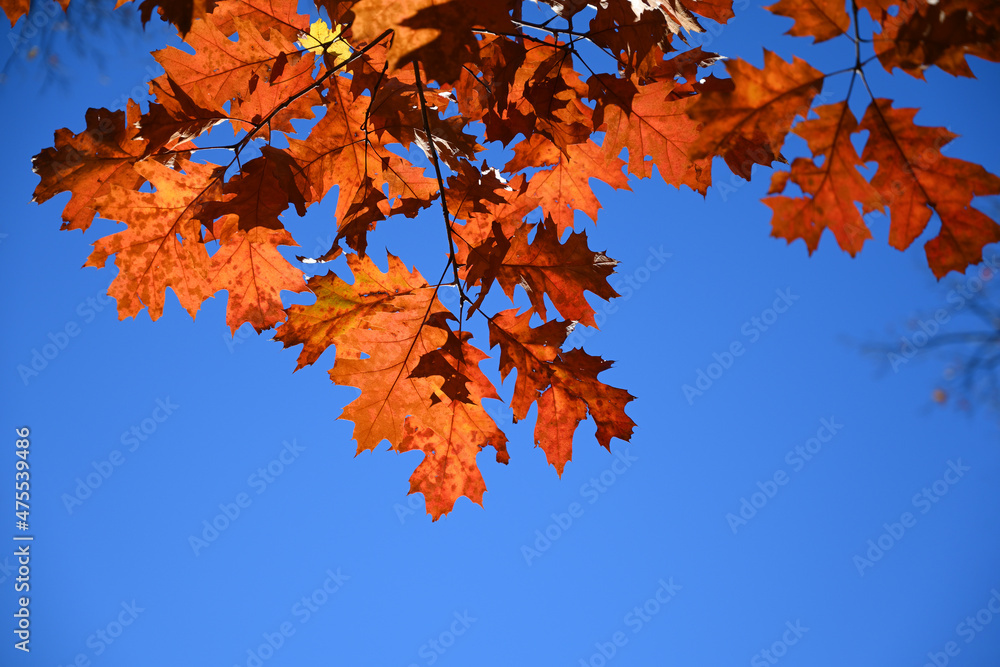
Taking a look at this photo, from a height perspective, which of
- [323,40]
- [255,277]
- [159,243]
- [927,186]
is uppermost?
[927,186]

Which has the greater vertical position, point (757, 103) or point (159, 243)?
point (757, 103)

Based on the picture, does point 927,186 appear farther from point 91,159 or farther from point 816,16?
point 91,159

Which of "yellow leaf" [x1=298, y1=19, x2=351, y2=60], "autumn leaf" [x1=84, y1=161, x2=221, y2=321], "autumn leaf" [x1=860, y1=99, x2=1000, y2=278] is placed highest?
"autumn leaf" [x1=860, y1=99, x2=1000, y2=278]

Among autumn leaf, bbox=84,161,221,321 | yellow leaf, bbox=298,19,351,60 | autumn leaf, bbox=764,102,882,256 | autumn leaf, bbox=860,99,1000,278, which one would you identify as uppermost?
autumn leaf, bbox=860,99,1000,278

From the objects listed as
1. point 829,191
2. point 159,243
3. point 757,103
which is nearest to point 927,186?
point 829,191

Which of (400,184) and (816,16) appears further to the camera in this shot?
(400,184)

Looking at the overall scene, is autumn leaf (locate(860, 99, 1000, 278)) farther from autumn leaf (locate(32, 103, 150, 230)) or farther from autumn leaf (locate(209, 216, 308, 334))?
autumn leaf (locate(32, 103, 150, 230))

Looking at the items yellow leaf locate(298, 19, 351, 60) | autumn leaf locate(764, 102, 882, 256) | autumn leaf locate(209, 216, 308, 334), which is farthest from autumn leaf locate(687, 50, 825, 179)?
autumn leaf locate(209, 216, 308, 334)

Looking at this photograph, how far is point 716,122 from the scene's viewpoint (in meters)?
0.95

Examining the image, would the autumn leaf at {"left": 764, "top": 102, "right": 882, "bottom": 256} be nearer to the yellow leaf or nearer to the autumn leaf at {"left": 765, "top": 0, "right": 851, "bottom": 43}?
the autumn leaf at {"left": 765, "top": 0, "right": 851, "bottom": 43}

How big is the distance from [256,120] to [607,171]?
0.93 metres

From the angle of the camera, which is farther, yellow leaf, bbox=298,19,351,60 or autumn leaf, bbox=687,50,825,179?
yellow leaf, bbox=298,19,351,60

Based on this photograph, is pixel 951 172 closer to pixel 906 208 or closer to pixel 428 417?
pixel 906 208

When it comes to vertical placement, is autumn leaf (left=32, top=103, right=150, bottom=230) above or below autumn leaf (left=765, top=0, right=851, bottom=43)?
below
